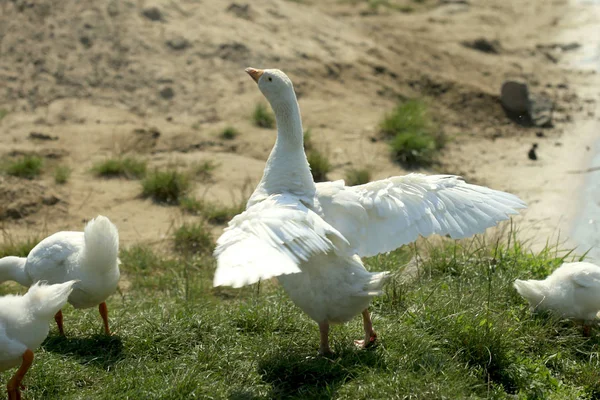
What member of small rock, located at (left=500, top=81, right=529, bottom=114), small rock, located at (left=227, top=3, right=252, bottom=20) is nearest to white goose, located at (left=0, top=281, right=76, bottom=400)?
small rock, located at (left=500, top=81, right=529, bottom=114)

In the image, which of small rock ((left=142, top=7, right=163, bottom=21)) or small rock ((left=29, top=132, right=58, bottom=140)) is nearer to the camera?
small rock ((left=29, top=132, right=58, bottom=140))

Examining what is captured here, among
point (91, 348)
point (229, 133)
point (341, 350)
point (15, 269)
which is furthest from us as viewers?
point (229, 133)

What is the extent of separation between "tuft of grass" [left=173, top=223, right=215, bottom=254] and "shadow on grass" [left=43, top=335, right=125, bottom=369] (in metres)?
2.25

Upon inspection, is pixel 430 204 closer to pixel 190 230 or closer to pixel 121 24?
pixel 190 230

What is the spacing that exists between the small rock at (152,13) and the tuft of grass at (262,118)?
7.86ft

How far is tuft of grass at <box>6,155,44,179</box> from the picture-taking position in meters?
8.56

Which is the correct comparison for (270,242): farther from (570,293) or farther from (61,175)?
(61,175)

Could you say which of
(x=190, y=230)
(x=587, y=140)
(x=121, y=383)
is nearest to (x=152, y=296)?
(x=190, y=230)

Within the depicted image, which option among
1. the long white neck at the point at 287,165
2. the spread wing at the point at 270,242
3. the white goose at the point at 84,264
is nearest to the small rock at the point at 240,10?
the long white neck at the point at 287,165

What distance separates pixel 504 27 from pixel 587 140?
4.85 metres

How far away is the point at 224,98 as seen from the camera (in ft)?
34.1

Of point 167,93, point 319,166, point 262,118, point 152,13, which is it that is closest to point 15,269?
point 319,166

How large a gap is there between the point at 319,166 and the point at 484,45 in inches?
213

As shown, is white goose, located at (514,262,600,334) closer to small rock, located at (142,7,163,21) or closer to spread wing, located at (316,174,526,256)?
spread wing, located at (316,174,526,256)
